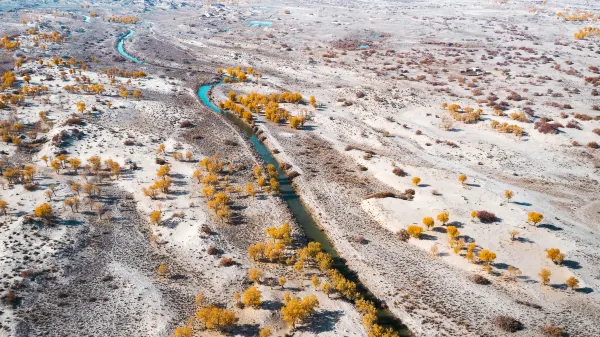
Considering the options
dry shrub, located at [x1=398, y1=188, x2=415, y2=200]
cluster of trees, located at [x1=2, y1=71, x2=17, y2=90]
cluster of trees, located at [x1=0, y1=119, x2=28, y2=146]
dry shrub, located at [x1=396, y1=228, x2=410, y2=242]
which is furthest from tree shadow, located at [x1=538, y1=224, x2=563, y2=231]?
cluster of trees, located at [x1=2, y1=71, x2=17, y2=90]

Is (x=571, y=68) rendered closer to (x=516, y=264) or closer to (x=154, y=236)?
(x=516, y=264)

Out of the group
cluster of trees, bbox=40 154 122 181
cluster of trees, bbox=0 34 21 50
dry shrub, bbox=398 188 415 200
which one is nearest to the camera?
dry shrub, bbox=398 188 415 200

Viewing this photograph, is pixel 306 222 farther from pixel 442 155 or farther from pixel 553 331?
pixel 442 155

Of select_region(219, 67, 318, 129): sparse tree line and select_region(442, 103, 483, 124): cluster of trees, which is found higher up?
select_region(442, 103, 483, 124): cluster of trees

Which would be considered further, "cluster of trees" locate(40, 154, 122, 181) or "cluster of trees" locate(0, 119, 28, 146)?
"cluster of trees" locate(0, 119, 28, 146)

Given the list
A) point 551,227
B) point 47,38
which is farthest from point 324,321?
point 47,38

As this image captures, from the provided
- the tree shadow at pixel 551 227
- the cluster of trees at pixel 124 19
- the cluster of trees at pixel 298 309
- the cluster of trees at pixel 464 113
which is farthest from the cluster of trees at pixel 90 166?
the cluster of trees at pixel 124 19

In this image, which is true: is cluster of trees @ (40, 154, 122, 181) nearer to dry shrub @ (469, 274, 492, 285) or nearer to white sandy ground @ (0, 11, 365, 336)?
white sandy ground @ (0, 11, 365, 336)
